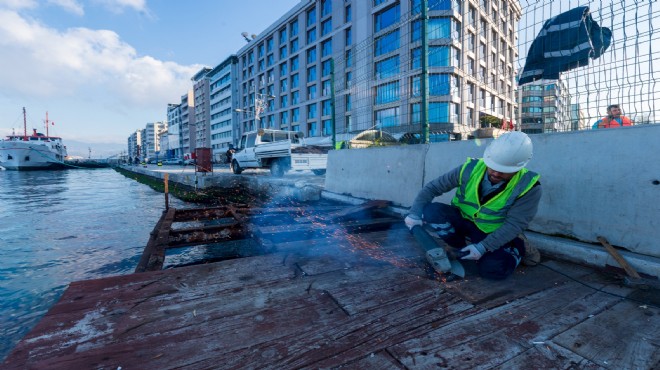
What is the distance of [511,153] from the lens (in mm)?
2412

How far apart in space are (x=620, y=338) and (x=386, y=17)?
104 ft

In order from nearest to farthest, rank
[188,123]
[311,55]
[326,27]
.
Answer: [326,27]
[311,55]
[188,123]

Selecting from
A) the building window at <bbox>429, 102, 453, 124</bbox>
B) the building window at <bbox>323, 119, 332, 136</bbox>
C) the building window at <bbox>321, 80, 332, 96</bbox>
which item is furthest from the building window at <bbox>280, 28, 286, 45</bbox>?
the building window at <bbox>429, 102, 453, 124</bbox>

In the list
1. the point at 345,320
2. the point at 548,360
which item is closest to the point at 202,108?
the point at 345,320

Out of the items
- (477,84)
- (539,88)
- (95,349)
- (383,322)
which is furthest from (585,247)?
(477,84)

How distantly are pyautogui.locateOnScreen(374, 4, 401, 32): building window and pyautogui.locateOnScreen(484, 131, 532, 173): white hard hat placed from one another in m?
28.1

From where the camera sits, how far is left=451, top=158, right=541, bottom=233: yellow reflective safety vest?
249cm

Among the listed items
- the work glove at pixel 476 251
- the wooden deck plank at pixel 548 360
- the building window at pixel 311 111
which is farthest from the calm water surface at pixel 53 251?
the building window at pixel 311 111

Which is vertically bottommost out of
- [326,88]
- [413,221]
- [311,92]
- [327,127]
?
[413,221]

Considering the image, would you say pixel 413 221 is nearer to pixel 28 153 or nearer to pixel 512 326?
pixel 512 326

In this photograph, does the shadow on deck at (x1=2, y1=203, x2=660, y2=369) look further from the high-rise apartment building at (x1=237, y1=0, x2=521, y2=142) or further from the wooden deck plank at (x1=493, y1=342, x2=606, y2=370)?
the high-rise apartment building at (x1=237, y1=0, x2=521, y2=142)

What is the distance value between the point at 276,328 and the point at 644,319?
2188 mm

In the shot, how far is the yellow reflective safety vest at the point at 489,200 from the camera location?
8.16ft

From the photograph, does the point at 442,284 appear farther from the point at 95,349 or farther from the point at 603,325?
the point at 95,349
